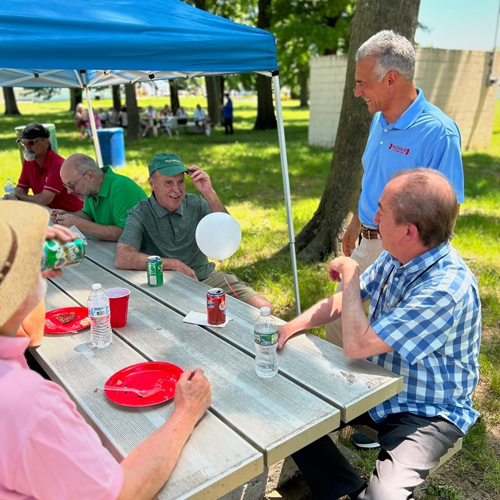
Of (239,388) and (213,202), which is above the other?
(213,202)

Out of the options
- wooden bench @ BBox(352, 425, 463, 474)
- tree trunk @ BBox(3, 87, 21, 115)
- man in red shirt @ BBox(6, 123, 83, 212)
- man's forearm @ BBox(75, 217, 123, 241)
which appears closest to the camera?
wooden bench @ BBox(352, 425, 463, 474)

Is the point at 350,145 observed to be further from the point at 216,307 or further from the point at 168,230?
the point at 216,307

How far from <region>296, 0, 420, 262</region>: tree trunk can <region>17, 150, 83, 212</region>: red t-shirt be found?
2462mm

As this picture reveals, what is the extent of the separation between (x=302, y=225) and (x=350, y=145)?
6.25ft

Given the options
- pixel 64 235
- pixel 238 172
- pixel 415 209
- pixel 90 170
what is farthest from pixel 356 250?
pixel 238 172

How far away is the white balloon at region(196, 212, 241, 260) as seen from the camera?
9.16 feet

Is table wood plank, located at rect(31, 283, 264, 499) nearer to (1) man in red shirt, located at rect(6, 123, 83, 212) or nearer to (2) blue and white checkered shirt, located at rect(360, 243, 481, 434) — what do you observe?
(2) blue and white checkered shirt, located at rect(360, 243, 481, 434)

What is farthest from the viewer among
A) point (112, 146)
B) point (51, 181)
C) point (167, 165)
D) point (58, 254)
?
point (112, 146)

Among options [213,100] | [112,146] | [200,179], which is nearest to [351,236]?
[200,179]

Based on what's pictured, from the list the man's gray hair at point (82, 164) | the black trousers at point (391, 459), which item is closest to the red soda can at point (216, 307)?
the black trousers at point (391, 459)

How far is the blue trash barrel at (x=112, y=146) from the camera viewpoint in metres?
11.2

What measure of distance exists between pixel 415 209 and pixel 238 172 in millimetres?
8900

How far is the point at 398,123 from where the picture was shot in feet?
9.67

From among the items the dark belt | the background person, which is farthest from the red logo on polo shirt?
the background person
